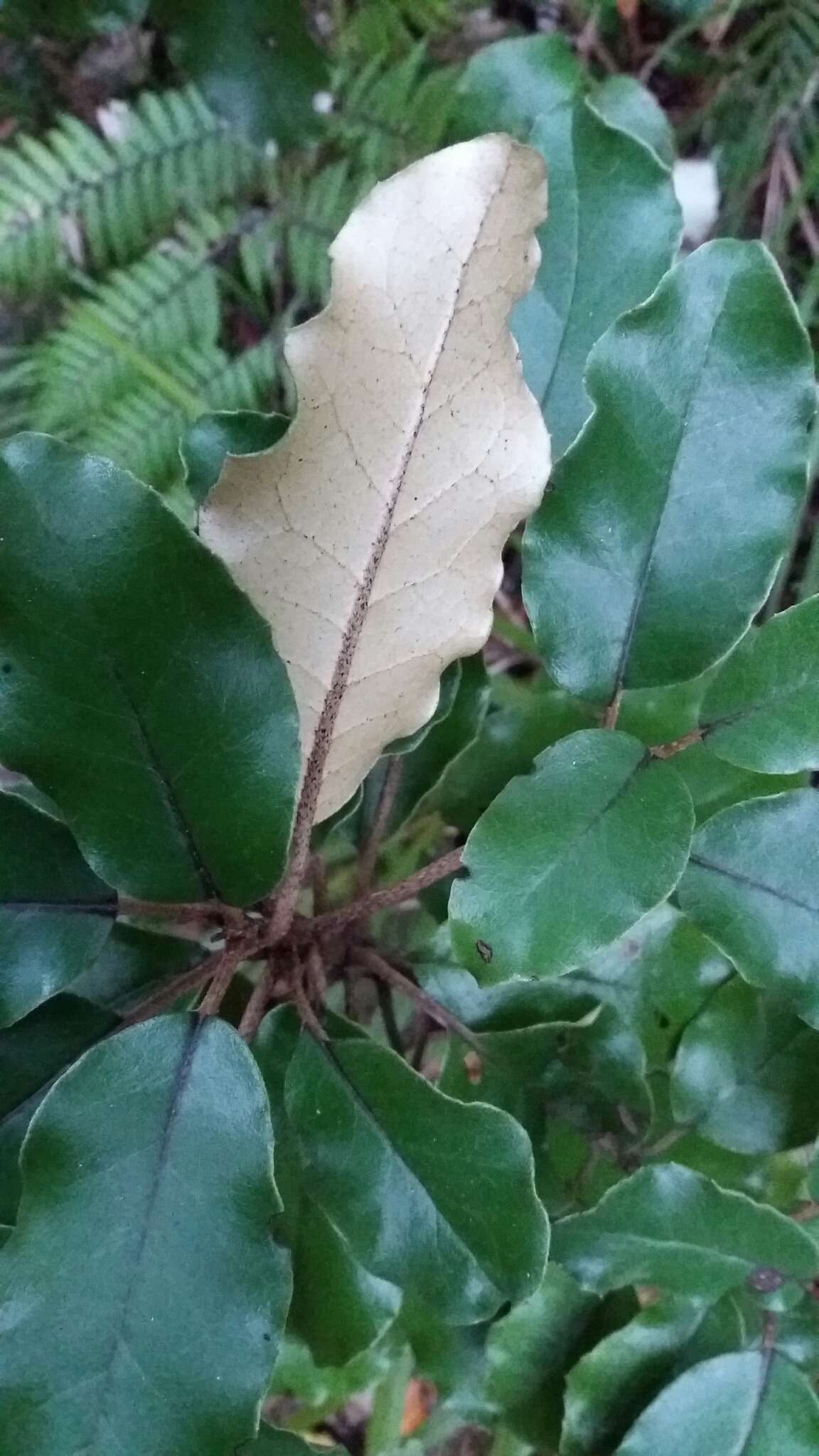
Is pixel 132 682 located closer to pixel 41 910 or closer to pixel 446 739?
pixel 41 910

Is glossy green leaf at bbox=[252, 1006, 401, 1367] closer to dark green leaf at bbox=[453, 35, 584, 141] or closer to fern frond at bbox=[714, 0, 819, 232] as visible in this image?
dark green leaf at bbox=[453, 35, 584, 141]

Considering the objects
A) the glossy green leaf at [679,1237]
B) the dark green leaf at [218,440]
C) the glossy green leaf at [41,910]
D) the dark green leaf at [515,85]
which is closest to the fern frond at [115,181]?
the dark green leaf at [515,85]

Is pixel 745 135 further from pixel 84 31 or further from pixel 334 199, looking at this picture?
pixel 84 31

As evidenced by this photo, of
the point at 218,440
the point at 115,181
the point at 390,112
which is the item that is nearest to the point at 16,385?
the point at 115,181

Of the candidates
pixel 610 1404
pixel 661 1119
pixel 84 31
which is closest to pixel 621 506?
pixel 661 1119

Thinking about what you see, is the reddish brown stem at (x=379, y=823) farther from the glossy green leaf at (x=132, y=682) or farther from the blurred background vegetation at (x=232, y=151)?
the blurred background vegetation at (x=232, y=151)

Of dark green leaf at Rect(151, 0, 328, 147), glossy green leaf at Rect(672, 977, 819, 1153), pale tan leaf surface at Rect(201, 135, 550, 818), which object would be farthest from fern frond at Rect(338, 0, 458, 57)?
glossy green leaf at Rect(672, 977, 819, 1153)
